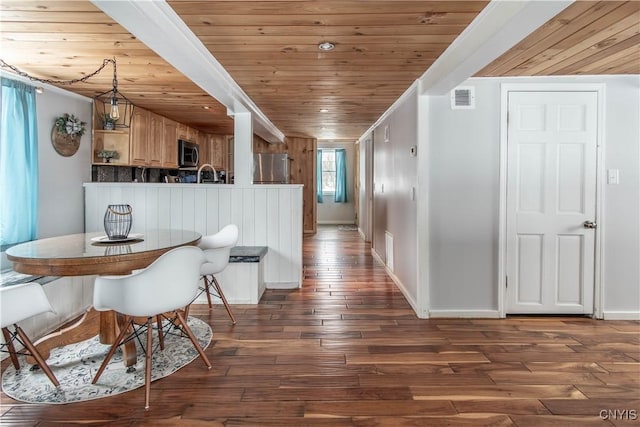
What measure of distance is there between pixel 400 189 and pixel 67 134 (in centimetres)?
350

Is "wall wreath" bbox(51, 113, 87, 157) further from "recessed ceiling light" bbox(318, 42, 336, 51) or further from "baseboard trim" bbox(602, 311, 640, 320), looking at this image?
"baseboard trim" bbox(602, 311, 640, 320)

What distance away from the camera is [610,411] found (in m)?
2.02

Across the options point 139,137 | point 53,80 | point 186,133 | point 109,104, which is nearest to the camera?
point 53,80

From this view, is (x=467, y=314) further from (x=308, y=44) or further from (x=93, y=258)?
(x=93, y=258)

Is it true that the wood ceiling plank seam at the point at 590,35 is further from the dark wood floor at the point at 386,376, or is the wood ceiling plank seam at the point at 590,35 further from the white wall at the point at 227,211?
the white wall at the point at 227,211

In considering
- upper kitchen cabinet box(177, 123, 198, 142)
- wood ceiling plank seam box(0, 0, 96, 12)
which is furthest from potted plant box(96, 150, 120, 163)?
wood ceiling plank seam box(0, 0, 96, 12)

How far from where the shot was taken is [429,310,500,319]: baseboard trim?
11.2ft

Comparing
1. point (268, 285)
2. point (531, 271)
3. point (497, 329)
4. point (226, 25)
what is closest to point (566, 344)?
point (497, 329)

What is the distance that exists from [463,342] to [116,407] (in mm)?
2336

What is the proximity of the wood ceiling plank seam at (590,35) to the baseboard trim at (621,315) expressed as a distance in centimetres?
224

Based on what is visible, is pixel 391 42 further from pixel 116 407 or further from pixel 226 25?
pixel 116 407

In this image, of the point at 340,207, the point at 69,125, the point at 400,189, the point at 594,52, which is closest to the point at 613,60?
the point at 594,52

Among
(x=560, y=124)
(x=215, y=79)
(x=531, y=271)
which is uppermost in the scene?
(x=215, y=79)

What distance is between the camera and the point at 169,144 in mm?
5457
